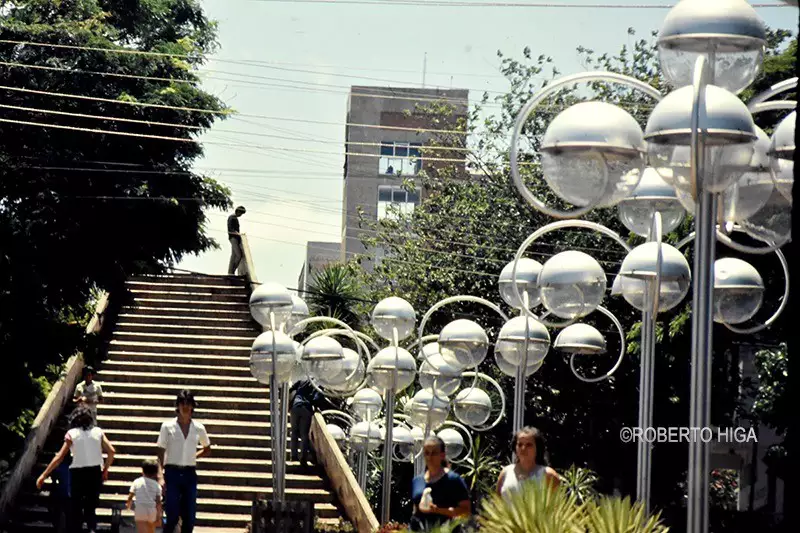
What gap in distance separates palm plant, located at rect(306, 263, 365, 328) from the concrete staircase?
806 centimetres

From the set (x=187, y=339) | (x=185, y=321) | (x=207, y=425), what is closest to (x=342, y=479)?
(x=207, y=425)

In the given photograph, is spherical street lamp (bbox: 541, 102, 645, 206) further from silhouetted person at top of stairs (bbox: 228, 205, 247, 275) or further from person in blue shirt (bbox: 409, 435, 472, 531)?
silhouetted person at top of stairs (bbox: 228, 205, 247, 275)

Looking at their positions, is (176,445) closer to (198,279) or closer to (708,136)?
(708,136)

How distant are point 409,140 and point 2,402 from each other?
69.2m

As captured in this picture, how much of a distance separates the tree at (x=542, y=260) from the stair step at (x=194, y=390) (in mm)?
11472

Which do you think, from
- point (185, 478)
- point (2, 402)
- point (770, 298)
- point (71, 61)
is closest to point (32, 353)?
point (2, 402)

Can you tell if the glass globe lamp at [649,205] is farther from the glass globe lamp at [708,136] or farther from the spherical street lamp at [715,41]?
the glass globe lamp at [708,136]

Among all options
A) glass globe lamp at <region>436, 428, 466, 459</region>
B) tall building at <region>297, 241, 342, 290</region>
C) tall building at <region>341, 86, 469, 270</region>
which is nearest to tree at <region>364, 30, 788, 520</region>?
glass globe lamp at <region>436, 428, 466, 459</region>

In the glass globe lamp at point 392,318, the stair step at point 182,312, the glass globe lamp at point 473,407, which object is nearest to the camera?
the glass globe lamp at point 392,318

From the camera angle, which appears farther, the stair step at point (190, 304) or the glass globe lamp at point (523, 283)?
the stair step at point (190, 304)

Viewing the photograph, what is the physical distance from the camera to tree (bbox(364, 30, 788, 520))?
3622 centimetres

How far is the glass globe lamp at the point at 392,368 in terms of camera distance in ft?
60.6

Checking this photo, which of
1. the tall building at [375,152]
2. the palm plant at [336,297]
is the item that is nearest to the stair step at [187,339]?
the palm plant at [336,297]

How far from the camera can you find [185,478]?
15.2 m
